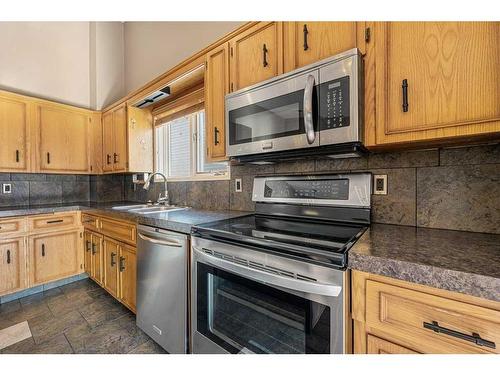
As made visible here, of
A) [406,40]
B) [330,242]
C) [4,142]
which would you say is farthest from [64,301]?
[406,40]

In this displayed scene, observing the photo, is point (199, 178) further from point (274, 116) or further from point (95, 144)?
point (95, 144)

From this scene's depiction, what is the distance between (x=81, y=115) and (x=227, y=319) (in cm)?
309

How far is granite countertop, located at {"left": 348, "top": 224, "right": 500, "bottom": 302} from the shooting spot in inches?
23.5

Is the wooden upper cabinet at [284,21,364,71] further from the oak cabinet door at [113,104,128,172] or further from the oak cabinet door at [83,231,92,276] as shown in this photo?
the oak cabinet door at [83,231,92,276]

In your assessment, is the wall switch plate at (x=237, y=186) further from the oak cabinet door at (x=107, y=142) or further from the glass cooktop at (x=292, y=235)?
the oak cabinet door at (x=107, y=142)

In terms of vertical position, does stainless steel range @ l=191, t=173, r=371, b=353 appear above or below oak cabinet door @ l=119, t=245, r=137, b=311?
above

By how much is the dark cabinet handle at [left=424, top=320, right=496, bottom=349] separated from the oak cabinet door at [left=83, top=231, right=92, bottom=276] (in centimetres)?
295

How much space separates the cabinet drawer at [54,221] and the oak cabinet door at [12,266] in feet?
0.56

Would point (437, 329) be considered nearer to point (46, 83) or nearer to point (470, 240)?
point (470, 240)

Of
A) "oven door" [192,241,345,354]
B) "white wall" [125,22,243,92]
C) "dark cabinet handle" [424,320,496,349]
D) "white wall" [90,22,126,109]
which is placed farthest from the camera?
"white wall" [90,22,126,109]

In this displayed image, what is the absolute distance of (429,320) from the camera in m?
0.66

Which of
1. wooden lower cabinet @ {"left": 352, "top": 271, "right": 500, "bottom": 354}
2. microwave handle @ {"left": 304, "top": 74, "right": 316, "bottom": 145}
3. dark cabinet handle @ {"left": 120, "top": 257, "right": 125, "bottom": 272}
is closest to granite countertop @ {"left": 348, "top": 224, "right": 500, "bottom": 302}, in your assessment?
wooden lower cabinet @ {"left": 352, "top": 271, "right": 500, "bottom": 354}

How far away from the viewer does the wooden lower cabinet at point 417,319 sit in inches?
23.5

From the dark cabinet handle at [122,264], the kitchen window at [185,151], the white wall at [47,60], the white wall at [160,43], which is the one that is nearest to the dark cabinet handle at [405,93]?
the kitchen window at [185,151]
